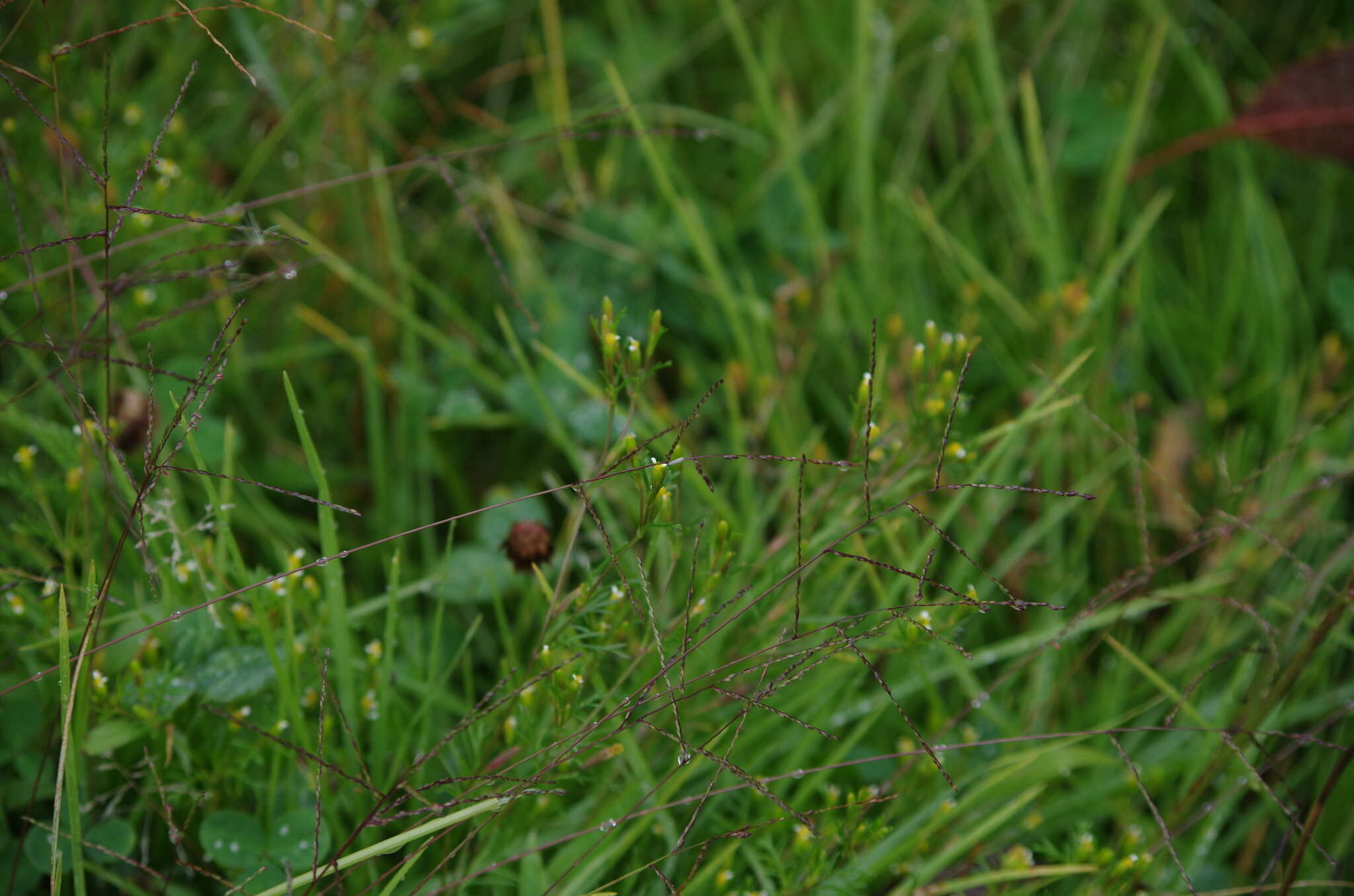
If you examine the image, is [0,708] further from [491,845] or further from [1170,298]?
[1170,298]

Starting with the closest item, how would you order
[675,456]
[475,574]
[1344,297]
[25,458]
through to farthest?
[675,456] → [25,458] → [475,574] → [1344,297]

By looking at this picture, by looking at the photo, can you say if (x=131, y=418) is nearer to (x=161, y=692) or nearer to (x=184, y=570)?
(x=184, y=570)

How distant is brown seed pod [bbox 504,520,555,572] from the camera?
1.42m

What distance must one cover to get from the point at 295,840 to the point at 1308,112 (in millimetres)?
2328

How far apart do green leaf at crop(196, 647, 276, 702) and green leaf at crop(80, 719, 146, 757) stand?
0.09m

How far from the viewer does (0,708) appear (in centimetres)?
131

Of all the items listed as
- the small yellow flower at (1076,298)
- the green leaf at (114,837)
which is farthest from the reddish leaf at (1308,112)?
the green leaf at (114,837)

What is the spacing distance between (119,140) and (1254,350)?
2382 millimetres

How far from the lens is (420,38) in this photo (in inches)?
75.9

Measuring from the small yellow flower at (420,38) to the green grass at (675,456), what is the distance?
0.01 m

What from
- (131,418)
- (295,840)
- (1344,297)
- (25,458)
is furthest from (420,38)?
(1344,297)

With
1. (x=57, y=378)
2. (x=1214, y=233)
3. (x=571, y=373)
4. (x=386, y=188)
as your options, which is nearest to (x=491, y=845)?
(x=571, y=373)

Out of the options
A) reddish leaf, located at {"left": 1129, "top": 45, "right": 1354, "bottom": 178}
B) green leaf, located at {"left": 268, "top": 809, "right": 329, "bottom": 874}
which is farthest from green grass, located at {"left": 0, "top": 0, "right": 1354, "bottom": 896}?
reddish leaf, located at {"left": 1129, "top": 45, "right": 1354, "bottom": 178}

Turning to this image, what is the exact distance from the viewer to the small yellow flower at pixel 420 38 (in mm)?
1927
